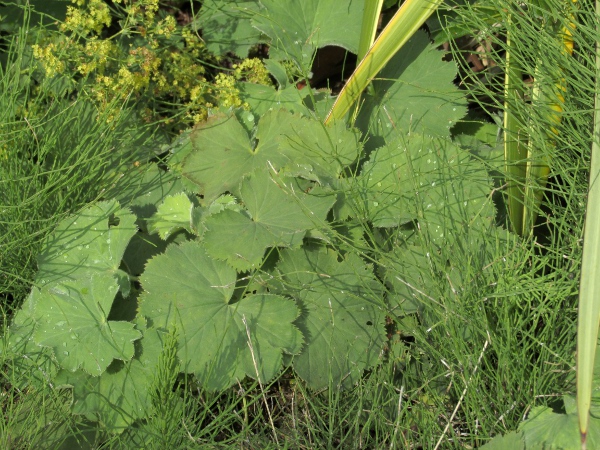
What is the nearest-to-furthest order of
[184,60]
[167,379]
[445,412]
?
[167,379] → [445,412] → [184,60]

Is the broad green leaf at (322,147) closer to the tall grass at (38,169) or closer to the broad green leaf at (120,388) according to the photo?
the tall grass at (38,169)

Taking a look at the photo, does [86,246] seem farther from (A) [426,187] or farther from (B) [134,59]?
(A) [426,187]

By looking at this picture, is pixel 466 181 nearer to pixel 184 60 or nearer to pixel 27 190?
pixel 184 60

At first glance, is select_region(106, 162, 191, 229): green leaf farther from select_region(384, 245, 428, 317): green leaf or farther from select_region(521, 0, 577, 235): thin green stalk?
select_region(521, 0, 577, 235): thin green stalk

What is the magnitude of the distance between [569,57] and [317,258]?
701 millimetres

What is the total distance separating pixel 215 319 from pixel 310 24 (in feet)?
3.01

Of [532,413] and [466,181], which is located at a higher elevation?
[466,181]

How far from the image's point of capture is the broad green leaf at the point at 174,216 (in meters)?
1.49

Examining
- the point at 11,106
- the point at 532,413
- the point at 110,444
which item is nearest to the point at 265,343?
the point at 110,444

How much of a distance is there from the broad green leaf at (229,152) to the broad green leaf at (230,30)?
0.37 meters

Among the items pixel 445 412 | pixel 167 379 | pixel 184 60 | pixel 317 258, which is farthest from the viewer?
pixel 184 60

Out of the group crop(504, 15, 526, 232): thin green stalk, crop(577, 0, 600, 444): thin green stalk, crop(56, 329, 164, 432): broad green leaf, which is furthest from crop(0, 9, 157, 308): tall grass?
crop(577, 0, 600, 444): thin green stalk

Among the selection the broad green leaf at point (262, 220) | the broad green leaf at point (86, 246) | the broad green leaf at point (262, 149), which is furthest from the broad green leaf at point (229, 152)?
the broad green leaf at point (86, 246)

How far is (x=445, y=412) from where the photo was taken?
129cm
